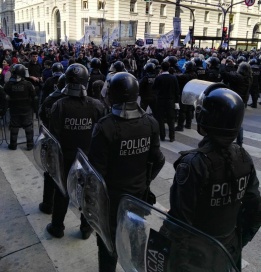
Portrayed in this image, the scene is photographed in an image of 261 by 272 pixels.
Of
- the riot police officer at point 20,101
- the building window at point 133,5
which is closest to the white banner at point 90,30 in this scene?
the riot police officer at point 20,101

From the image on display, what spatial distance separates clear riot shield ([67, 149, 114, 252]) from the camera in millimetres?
2191

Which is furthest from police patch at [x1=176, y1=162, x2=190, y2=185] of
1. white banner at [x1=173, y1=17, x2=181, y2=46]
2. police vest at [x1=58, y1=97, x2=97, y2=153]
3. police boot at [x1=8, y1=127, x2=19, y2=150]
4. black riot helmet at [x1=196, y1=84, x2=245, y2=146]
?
white banner at [x1=173, y1=17, x2=181, y2=46]

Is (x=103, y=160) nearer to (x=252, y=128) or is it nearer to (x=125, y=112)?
(x=125, y=112)

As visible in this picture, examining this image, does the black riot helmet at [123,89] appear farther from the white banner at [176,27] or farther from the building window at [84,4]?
the building window at [84,4]

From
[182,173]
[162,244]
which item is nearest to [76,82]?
[182,173]

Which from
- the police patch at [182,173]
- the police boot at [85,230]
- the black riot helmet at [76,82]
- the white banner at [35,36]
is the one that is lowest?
the police boot at [85,230]

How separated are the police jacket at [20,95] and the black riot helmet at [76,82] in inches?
137

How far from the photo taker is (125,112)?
2531mm

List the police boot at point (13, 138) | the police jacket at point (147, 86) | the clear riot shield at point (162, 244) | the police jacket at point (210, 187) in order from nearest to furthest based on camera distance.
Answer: the clear riot shield at point (162, 244) < the police jacket at point (210, 187) < the police boot at point (13, 138) < the police jacket at point (147, 86)

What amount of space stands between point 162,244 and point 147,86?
22.0ft

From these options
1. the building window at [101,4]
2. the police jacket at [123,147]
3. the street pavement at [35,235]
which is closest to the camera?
the police jacket at [123,147]

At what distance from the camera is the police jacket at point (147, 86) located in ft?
25.9

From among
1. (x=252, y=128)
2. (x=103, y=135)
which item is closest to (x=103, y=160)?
(x=103, y=135)

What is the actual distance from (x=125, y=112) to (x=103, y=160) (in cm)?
42
